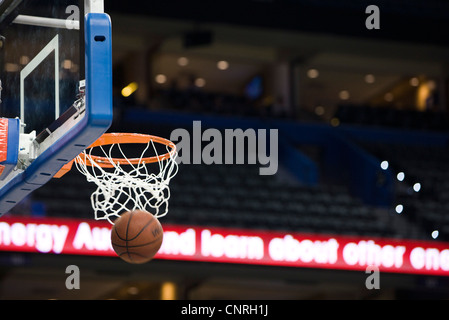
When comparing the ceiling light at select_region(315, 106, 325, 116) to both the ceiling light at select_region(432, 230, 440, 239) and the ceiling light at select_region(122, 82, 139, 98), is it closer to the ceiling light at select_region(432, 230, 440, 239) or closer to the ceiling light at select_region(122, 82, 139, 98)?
the ceiling light at select_region(122, 82, 139, 98)

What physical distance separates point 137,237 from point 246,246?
4.42 meters

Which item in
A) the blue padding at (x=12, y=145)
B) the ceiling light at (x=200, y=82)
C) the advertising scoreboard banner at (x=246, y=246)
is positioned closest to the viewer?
the blue padding at (x=12, y=145)

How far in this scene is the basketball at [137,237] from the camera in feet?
13.8

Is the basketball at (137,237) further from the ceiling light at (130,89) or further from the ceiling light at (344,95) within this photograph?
the ceiling light at (344,95)

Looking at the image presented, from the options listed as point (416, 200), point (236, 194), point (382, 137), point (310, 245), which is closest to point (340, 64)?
point (382, 137)

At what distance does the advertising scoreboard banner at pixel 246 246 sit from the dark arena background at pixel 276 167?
0.01 m

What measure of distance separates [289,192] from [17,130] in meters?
7.57

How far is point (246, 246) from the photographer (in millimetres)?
8562

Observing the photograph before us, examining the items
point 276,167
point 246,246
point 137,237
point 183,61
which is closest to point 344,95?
point 183,61

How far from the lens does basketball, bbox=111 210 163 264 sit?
4.22 m

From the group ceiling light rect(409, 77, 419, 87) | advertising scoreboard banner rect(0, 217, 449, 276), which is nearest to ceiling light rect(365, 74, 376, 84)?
ceiling light rect(409, 77, 419, 87)

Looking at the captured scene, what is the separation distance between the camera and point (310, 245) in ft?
28.7

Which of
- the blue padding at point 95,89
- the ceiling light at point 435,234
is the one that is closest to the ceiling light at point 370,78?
the ceiling light at point 435,234

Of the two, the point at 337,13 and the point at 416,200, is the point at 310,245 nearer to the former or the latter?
the point at 416,200
